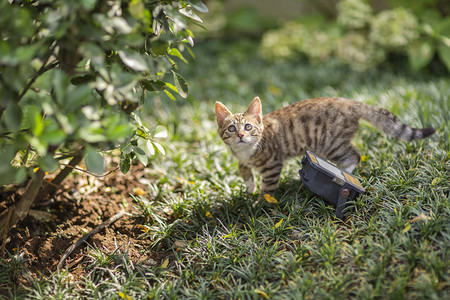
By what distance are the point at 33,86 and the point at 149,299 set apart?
1645mm

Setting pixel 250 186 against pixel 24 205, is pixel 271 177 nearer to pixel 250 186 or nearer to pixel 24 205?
pixel 250 186

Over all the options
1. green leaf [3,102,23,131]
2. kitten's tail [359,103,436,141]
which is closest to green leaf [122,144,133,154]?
green leaf [3,102,23,131]

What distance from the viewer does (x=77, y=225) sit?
3283 millimetres

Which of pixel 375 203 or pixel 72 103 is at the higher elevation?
pixel 72 103

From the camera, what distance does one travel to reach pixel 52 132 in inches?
74.9

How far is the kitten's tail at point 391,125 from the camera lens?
10.8 ft

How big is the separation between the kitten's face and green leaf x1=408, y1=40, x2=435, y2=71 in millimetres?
4004

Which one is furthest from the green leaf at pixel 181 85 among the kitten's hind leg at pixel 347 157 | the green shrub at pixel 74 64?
the kitten's hind leg at pixel 347 157

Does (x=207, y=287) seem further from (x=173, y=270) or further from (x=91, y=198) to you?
(x=91, y=198)

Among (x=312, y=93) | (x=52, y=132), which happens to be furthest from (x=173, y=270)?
(x=312, y=93)

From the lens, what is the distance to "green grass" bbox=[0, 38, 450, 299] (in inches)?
96.0

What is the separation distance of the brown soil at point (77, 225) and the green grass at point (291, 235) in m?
0.11

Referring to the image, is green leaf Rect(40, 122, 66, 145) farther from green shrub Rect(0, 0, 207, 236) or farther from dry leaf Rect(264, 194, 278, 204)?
dry leaf Rect(264, 194, 278, 204)

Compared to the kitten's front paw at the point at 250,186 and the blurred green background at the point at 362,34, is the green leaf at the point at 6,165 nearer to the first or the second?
the kitten's front paw at the point at 250,186
